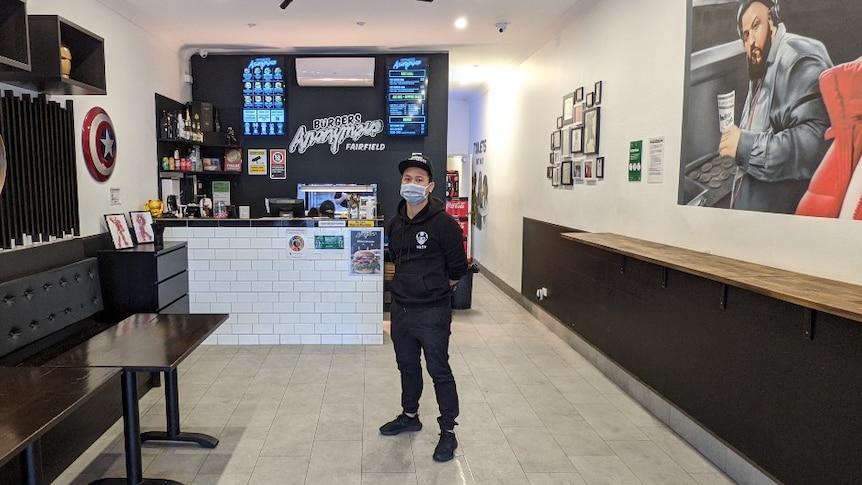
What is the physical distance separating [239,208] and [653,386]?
5.37 meters

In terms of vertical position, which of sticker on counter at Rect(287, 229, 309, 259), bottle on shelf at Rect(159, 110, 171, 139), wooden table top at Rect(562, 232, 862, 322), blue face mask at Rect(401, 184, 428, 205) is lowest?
sticker on counter at Rect(287, 229, 309, 259)

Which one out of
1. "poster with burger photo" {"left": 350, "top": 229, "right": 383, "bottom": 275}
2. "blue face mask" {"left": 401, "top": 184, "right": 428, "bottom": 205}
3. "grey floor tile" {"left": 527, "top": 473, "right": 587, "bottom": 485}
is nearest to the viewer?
"grey floor tile" {"left": 527, "top": 473, "right": 587, "bottom": 485}

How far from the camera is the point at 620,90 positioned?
4602 millimetres

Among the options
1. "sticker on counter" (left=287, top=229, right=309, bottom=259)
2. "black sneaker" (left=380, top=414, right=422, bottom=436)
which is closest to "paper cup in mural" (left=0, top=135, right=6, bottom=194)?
"sticker on counter" (left=287, top=229, right=309, bottom=259)

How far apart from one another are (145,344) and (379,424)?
1.55 m

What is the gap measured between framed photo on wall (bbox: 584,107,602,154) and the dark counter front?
1074 mm

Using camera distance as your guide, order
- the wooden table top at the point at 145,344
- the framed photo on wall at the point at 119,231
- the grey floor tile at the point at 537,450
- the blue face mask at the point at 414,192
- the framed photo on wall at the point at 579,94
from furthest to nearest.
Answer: the framed photo on wall at the point at 579,94
the framed photo on wall at the point at 119,231
the blue face mask at the point at 414,192
the grey floor tile at the point at 537,450
the wooden table top at the point at 145,344

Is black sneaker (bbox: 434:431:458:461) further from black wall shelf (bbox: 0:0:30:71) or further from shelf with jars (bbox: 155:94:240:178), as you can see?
shelf with jars (bbox: 155:94:240:178)

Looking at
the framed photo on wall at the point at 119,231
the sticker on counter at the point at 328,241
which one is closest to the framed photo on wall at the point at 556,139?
the sticker on counter at the point at 328,241

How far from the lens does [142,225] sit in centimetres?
514

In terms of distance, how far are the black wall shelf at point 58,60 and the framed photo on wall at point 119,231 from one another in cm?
115

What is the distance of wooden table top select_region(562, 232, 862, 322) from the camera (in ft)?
6.73

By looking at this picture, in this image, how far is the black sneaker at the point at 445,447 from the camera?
125 inches

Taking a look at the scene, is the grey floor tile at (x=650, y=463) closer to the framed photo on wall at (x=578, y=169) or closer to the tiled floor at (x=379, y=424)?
the tiled floor at (x=379, y=424)
